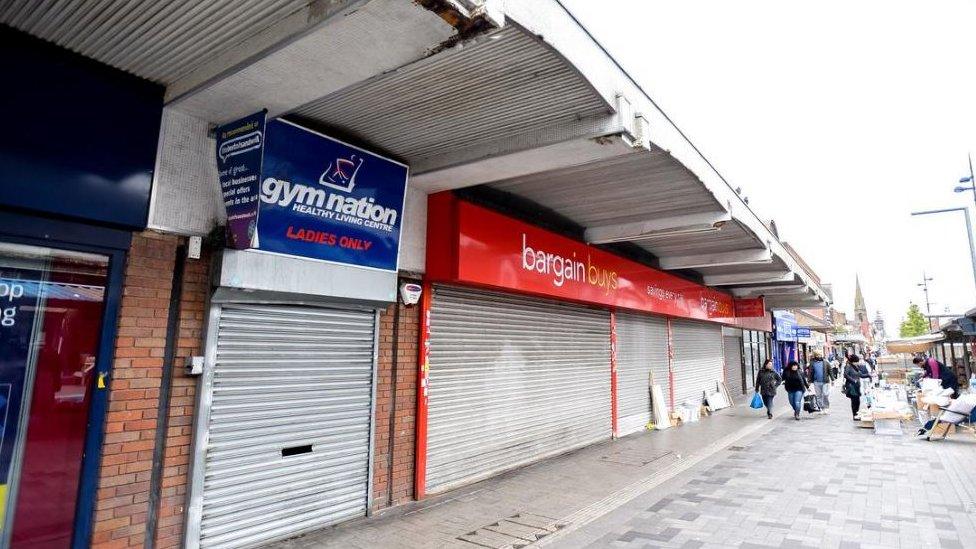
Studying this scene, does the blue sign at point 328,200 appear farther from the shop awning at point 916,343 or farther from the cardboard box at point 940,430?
the shop awning at point 916,343

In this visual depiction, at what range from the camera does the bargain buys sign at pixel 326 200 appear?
179 inches

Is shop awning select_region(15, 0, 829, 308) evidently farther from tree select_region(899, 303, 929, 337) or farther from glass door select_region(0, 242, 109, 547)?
tree select_region(899, 303, 929, 337)

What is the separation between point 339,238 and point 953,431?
40.8ft

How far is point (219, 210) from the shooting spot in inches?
175

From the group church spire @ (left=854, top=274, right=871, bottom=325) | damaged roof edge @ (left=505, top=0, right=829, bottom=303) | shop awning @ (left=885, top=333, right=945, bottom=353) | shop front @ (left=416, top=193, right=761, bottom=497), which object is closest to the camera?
damaged roof edge @ (left=505, top=0, right=829, bottom=303)

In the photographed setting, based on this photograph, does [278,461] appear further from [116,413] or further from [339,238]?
[339,238]

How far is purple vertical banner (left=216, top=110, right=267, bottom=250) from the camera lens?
4.03m

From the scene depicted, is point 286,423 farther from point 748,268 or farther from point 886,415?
point 886,415

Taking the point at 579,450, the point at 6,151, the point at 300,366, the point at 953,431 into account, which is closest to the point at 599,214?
the point at 579,450

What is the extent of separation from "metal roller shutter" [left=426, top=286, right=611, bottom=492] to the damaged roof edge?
3114 mm

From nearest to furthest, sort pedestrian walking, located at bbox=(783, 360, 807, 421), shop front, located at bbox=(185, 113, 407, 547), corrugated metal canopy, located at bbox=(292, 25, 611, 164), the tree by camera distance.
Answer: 1. corrugated metal canopy, located at bbox=(292, 25, 611, 164)
2. shop front, located at bbox=(185, 113, 407, 547)
3. pedestrian walking, located at bbox=(783, 360, 807, 421)
4. the tree

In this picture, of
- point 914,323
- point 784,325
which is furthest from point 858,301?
point 784,325

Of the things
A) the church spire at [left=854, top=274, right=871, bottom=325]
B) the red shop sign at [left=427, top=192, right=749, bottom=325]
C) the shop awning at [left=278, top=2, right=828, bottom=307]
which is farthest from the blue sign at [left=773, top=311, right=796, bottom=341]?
the church spire at [left=854, top=274, right=871, bottom=325]

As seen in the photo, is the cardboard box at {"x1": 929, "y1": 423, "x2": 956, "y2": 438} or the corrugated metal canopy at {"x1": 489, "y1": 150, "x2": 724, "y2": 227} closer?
the corrugated metal canopy at {"x1": 489, "y1": 150, "x2": 724, "y2": 227}
